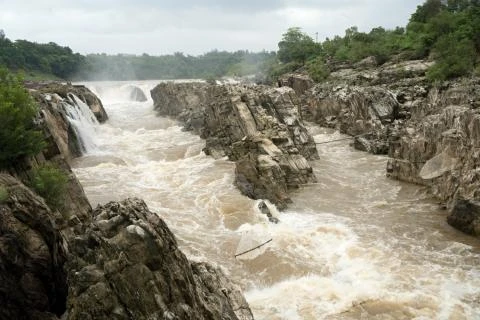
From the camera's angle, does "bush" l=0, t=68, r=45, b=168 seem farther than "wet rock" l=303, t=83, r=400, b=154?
No

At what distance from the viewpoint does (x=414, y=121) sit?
2267cm

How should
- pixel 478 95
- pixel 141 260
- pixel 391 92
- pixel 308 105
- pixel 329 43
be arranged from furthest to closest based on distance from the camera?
1. pixel 329 43
2. pixel 308 105
3. pixel 391 92
4. pixel 478 95
5. pixel 141 260

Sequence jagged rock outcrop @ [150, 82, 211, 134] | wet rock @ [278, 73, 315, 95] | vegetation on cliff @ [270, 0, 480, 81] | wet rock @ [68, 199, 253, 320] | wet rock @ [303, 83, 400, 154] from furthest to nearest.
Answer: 1. wet rock @ [278, 73, 315, 95]
2. jagged rock outcrop @ [150, 82, 211, 134]
3. vegetation on cliff @ [270, 0, 480, 81]
4. wet rock @ [303, 83, 400, 154]
5. wet rock @ [68, 199, 253, 320]

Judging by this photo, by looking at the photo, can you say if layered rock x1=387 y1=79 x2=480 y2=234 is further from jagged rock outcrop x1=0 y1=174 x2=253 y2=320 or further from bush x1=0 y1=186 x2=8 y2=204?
bush x1=0 y1=186 x2=8 y2=204

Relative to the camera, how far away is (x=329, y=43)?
62.8m

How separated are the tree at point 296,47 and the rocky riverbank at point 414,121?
54.9ft

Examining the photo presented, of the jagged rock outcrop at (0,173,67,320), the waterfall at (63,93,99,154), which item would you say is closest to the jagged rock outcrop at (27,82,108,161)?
the waterfall at (63,93,99,154)

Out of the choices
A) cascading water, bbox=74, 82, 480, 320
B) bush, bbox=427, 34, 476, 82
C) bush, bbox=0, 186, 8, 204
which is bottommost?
cascading water, bbox=74, 82, 480, 320

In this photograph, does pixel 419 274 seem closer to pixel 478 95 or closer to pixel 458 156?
pixel 458 156

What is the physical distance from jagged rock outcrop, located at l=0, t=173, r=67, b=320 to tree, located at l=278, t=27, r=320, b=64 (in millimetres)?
56688

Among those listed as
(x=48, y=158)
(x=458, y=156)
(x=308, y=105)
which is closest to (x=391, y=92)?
(x=308, y=105)

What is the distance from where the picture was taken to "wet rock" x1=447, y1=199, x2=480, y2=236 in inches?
551

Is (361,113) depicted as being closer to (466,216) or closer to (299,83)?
(299,83)

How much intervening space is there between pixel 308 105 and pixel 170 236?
3275 centimetres
